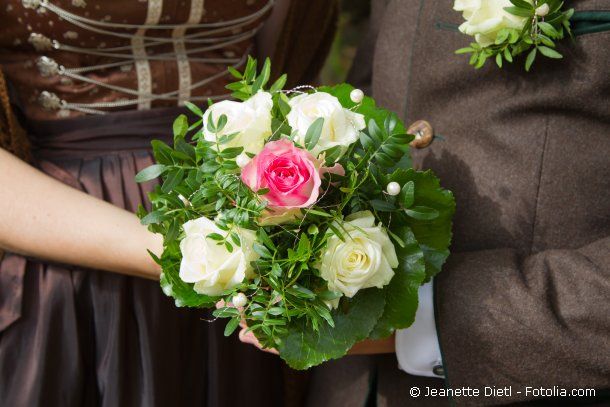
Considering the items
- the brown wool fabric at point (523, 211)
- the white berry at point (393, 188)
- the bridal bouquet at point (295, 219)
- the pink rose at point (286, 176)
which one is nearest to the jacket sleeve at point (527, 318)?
the brown wool fabric at point (523, 211)

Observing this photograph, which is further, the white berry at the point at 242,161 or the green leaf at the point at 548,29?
the green leaf at the point at 548,29

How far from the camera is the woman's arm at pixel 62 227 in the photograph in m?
0.90

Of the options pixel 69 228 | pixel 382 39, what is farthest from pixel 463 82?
pixel 69 228

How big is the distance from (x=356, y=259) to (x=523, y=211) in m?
0.32

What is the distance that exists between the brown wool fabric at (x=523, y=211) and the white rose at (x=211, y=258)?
0.34 m

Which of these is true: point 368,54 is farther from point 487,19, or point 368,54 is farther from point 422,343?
point 422,343

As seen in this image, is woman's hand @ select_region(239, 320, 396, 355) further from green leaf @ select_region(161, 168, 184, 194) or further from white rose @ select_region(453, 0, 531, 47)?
white rose @ select_region(453, 0, 531, 47)

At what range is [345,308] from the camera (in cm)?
75

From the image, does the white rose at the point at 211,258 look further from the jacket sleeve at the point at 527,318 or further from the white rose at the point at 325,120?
the jacket sleeve at the point at 527,318

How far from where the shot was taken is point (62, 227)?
909 mm

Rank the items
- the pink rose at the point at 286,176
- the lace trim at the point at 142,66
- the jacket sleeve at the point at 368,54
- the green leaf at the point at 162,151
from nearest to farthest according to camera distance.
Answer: the pink rose at the point at 286,176
the green leaf at the point at 162,151
the lace trim at the point at 142,66
the jacket sleeve at the point at 368,54

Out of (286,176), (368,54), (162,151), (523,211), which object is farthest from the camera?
(368,54)

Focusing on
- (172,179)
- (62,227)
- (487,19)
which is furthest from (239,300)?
(487,19)

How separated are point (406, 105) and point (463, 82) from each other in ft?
0.36
